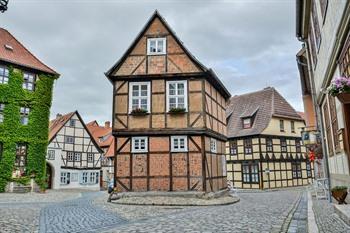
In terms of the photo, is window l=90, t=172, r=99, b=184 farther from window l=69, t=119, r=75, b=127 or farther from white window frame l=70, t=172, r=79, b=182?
window l=69, t=119, r=75, b=127

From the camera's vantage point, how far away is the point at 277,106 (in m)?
31.1

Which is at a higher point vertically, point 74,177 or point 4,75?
point 4,75

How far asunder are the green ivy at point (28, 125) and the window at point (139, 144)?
1219 cm

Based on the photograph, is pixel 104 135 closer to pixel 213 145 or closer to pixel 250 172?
A: pixel 250 172

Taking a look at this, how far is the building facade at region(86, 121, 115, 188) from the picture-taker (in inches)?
1619

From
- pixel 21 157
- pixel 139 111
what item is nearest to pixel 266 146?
pixel 139 111

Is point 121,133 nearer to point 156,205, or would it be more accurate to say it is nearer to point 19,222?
point 156,205

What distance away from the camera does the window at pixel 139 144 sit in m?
16.4

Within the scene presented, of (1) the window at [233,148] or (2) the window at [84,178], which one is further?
(2) the window at [84,178]

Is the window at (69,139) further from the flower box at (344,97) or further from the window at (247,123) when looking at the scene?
the flower box at (344,97)

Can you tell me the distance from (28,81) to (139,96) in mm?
12671

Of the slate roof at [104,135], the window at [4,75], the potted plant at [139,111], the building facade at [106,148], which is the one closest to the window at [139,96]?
the potted plant at [139,111]

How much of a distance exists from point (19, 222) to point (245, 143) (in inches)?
944

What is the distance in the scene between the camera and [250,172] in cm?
2964
